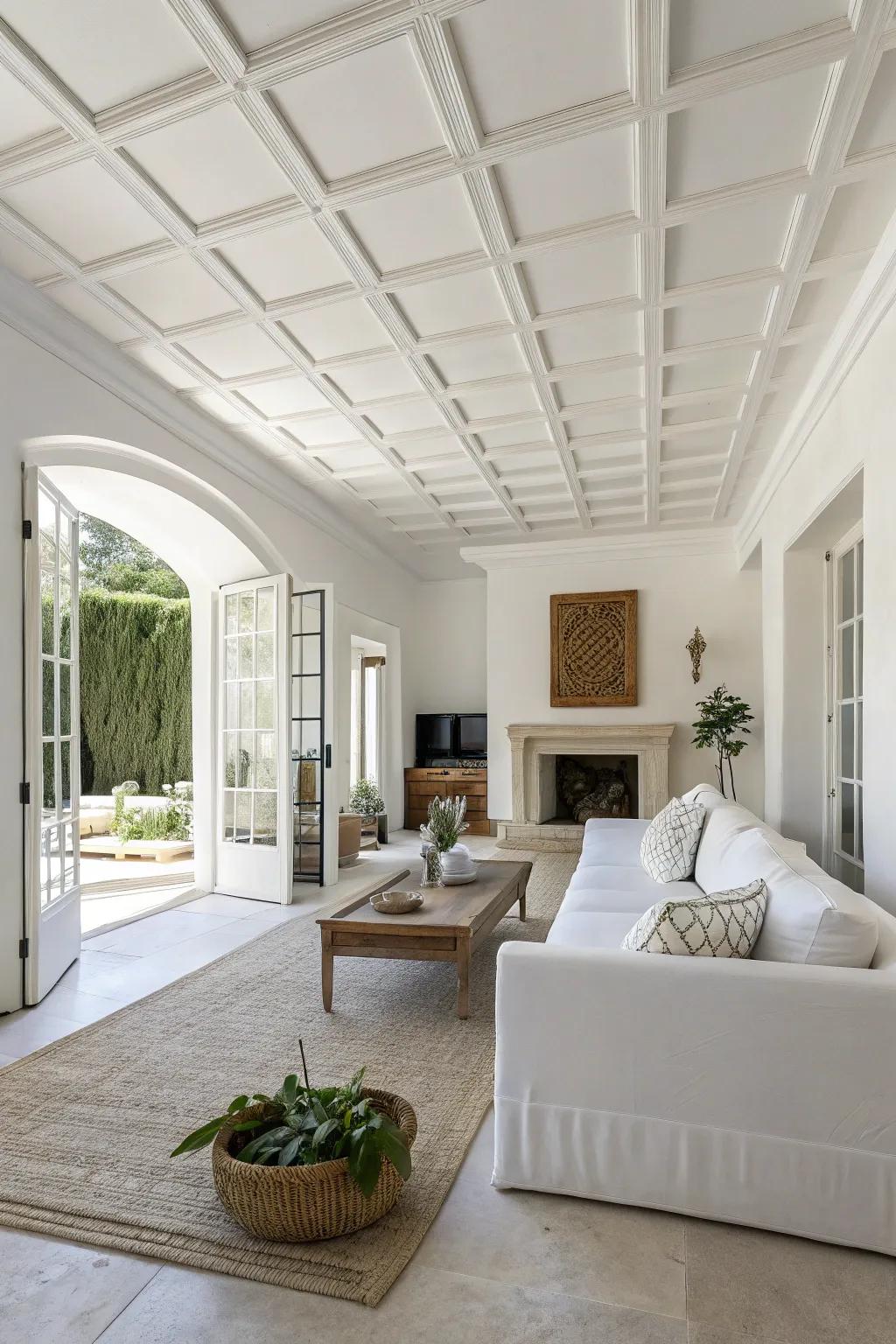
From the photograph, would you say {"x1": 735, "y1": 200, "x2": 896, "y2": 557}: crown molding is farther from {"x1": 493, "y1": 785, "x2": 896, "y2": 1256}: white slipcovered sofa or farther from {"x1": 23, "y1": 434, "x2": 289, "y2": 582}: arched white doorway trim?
{"x1": 23, "y1": 434, "x2": 289, "y2": 582}: arched white doorway trim

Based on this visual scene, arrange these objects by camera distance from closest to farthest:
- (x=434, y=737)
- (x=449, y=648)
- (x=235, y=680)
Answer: (x=235, y=680) → (x=434, y=737) → (x=449, y=648)

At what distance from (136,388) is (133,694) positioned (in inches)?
242

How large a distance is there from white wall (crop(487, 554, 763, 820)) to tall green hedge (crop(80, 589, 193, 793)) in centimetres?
389

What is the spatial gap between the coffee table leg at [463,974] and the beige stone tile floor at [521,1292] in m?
1.09

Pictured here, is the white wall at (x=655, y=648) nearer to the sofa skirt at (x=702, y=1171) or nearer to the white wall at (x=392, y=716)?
the white wall at (x=392, y=716)

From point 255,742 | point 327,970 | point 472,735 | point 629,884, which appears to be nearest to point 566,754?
point 472,735

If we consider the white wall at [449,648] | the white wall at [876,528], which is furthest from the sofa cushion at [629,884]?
the white wall at [449,648]

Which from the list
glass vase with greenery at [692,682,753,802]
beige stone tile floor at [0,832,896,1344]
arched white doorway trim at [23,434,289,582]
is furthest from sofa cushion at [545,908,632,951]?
glass vase with greenery at [692,682,753,802]

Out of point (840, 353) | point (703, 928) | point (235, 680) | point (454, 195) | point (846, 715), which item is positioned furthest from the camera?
point (235, 680)

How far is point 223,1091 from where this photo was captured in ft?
7.89

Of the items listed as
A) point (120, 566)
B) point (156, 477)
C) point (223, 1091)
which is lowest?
point (223, 1091)

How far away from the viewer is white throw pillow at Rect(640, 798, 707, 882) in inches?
146

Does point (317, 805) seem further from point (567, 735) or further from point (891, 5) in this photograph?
point (891, 5)

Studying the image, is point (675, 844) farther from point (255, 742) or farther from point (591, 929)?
point (255, 742)
